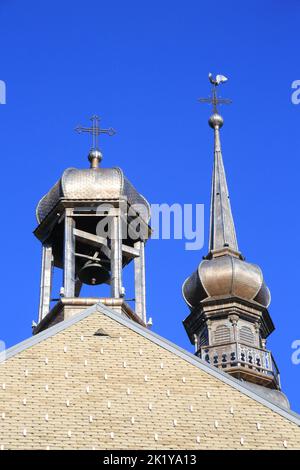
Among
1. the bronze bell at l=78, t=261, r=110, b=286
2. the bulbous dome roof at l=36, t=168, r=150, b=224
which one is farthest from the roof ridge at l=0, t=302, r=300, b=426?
the bronze bell at l=78, t=261, r=110, b=286

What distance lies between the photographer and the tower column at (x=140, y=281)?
102 feet

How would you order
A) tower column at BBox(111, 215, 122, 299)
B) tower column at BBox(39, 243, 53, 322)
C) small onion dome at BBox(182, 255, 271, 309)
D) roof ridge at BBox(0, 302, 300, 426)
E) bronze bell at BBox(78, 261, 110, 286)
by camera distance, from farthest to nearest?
small onion dome at BBox(182, 255, 271, 309), bronze bell at BBox(78, 261, 110, 286), tower column at BBox(39, 243, 53, 322), tower column at BBox(111, 215, 122, 299), roof ridge at BBox(0, 302, 300, 426)

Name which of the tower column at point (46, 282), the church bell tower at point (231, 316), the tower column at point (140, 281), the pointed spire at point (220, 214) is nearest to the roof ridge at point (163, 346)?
the tower column at point (140, 281)

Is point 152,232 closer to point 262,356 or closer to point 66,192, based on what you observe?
point 66,192

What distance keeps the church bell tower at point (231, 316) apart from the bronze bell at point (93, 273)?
297 inches

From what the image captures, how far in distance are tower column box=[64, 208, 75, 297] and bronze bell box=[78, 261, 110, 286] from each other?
5.99 feet

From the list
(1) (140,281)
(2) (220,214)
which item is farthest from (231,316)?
(1) (140,281)

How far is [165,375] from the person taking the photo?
23953mm

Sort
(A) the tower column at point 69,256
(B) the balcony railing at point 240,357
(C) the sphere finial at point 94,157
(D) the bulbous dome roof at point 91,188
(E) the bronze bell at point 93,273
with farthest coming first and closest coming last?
(B) the balcony railing at point 240,357
(C) the sphere finial at point 94,157
(E) the bronze bell at point 93,273
(D) the bulbous dome roof at point 91,188
(A) the tower column at point 69,256

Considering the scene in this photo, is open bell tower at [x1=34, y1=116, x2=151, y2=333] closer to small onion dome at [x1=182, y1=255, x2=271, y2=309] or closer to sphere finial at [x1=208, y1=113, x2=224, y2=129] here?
small onion dome at [x1=182, y1=255, x2=271, y2=309]

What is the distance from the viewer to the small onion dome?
4212 centimetres

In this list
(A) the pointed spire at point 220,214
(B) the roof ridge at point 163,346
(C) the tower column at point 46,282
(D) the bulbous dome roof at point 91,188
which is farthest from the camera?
(A) the pointed spire at point 220,214

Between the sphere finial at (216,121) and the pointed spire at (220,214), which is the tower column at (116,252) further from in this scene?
the sphere finial at (216,121)
